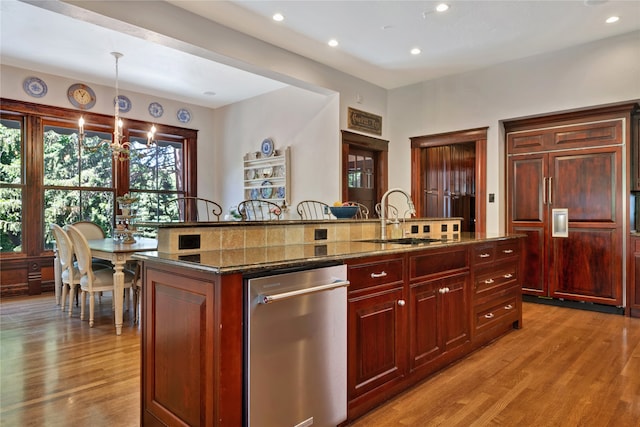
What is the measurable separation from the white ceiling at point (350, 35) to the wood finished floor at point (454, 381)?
2649 millimetres

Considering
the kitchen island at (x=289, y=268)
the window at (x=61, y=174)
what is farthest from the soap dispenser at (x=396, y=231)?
the window at (x=61, y=174)

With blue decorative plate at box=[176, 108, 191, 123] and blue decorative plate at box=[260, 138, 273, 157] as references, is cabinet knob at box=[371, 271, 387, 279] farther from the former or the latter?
blue decorative plate at box=[176, 108, 191, 123]

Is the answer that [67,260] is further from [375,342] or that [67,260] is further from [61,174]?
[375,342]

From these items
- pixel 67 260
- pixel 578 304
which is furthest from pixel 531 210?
pixel 67 260

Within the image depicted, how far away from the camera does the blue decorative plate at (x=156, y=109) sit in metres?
6.29

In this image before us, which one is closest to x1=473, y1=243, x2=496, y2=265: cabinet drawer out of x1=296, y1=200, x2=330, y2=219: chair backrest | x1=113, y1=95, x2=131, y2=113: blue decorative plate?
x1=296, y1=200, x2=330, y2=219: chair backrest

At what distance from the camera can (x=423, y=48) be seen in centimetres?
447

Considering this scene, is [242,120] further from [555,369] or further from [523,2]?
[555,369]

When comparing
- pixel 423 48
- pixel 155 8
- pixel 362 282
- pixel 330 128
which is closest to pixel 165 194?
pixel 330 128

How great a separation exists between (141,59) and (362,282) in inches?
170

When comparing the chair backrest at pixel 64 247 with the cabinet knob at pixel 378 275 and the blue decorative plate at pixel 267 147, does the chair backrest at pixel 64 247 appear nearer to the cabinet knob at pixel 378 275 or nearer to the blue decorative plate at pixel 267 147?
the blue decorative plate at pixel 267 147

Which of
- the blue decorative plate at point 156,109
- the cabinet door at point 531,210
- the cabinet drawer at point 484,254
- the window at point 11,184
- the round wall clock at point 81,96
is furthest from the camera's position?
the blue decorative plate at point 156,109

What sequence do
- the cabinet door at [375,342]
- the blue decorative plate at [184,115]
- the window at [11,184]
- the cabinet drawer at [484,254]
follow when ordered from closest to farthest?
the cabinet door at [375,342], the cabinet drawer at [484,254], the window at [11,184], the blue decorative plate at [184,115]

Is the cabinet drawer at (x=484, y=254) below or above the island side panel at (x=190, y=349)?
above
